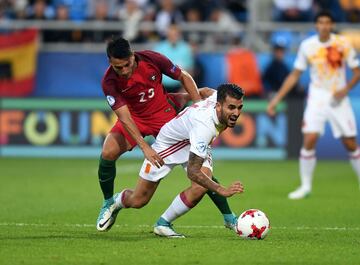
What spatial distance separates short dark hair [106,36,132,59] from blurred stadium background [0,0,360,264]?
3830 mm

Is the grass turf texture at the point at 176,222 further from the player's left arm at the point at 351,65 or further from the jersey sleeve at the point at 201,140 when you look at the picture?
the player's left arm at the point at 351,65

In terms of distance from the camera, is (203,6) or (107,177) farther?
(203,6)

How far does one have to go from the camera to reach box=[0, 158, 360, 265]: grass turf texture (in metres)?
→ 8.78

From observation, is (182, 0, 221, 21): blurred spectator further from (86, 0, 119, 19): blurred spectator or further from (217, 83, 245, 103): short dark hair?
(217, 83, 245, 103): short dark hair

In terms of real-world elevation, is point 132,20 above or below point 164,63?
below

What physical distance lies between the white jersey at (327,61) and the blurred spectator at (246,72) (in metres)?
6.97

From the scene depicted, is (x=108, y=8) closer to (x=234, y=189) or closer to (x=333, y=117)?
(x=333, y=117)

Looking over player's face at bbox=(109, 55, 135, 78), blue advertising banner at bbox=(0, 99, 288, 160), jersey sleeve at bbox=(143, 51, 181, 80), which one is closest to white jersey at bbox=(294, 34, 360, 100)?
jersey sleeve at bbox=(143, 51, 181, 80)

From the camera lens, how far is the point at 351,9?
907 inches

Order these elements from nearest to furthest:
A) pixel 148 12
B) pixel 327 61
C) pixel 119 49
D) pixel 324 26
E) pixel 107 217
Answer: pixel 119 49 < pixel 107 217 < pixel 324 26 < pixel 327 61 < pixel 148 12

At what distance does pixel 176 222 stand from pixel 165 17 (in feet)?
38.0

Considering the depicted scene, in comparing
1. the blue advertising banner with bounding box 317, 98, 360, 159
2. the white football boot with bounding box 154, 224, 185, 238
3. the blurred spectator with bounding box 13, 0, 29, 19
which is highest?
the blurred spectator with bounding box 13, 0, 29, 19

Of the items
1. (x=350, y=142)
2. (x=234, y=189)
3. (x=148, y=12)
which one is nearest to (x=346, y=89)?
→ (x=350, y=142)

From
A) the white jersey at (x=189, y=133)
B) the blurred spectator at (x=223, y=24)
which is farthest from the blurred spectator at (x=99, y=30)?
the white jersey at (x=189, y=133)
